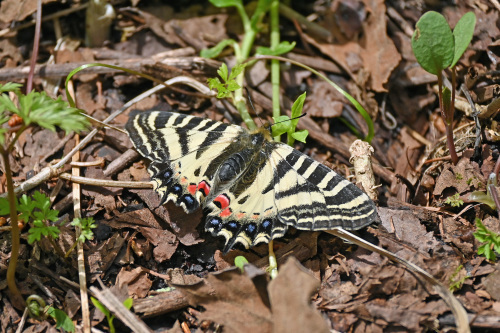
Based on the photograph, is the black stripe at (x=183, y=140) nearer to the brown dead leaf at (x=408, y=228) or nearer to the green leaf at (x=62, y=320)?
the green leaf at (x=62, y=320)

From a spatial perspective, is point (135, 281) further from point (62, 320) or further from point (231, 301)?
point (231, 301)

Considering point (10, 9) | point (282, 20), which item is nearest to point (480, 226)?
point (282, 20)

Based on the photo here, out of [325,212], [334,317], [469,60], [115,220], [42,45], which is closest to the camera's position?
[334,317]

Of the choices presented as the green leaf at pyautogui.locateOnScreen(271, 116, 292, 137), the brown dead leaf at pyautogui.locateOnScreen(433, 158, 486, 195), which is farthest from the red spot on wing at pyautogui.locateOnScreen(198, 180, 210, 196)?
the brown dead leaf at pyautogui.locateOnScreen(433, 158, 486, 195)

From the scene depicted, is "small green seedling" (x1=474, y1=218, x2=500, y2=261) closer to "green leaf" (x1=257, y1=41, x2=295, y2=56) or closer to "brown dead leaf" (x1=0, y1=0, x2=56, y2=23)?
"green leaf" (x1=257, y1=41, x2=295, y2=56)

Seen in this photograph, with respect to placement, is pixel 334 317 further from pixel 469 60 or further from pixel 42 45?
pixel 42 45

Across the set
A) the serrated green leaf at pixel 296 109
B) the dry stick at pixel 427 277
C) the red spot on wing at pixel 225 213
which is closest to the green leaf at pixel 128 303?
the red spot on wing at pixel 225 213
